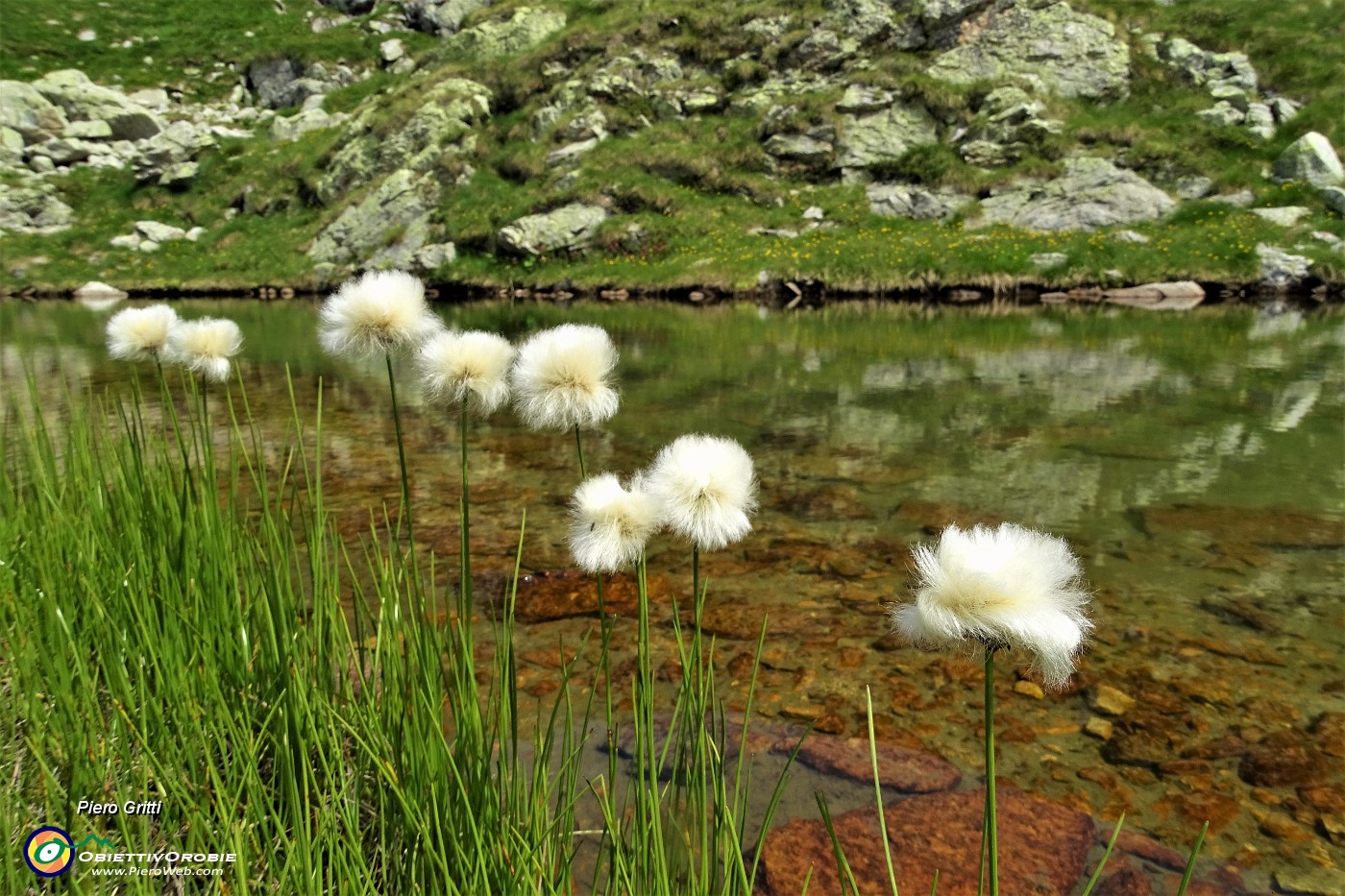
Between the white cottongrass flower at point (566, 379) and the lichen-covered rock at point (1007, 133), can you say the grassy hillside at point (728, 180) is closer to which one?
the lichen-covered rock at point (1007, 133)

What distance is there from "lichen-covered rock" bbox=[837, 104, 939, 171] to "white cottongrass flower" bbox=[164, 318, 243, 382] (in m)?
29.8

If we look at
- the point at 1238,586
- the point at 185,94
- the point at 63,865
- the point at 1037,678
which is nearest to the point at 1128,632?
the point at 1037,678

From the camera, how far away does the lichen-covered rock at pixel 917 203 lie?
27047 mm

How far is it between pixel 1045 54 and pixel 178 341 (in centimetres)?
3616

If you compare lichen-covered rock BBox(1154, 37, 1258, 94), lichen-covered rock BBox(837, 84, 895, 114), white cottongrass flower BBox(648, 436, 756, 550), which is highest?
lichen-covered rock BBox(1154, 37, 1258, 94)

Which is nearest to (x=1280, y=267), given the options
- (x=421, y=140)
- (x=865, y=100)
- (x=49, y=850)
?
(x=865, y=100)

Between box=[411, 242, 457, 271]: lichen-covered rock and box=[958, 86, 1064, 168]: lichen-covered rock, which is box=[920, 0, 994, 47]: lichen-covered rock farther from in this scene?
box=[411, 242, 457, 271]: lichen-covered rock

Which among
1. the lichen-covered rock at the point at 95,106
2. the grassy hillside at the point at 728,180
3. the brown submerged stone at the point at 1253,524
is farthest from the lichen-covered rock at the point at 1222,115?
the lichen-covered rock at the point at 95,106

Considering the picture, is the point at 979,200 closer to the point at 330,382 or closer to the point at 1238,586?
the point at 330,382

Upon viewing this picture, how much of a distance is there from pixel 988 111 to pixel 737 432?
26.4 meters

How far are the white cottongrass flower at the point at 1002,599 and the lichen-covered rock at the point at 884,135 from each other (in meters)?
31.0

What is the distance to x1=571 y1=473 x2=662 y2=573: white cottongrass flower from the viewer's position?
5.74ft

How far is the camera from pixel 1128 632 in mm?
4242

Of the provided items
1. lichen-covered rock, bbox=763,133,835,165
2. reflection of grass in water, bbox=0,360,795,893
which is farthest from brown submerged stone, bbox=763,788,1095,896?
lichen-covered rock, bbox=763,133,835,165
